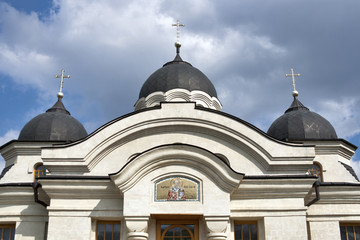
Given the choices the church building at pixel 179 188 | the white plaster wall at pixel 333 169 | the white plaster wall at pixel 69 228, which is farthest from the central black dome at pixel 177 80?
the white plaster wall at pixel 69 228

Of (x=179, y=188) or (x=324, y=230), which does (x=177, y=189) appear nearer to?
(x=179, y=188)

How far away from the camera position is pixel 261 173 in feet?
45.4

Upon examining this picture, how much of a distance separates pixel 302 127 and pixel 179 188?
744 centimetres

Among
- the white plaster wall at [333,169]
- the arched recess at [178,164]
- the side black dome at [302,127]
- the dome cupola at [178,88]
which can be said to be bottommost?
the arched recess at [178,164]

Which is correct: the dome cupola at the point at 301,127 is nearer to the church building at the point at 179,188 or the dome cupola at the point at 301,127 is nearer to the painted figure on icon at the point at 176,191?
the church building at the point at 179,188

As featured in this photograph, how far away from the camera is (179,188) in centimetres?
1255

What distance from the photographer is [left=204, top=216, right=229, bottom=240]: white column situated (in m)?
12.2

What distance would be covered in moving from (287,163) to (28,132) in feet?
34.3

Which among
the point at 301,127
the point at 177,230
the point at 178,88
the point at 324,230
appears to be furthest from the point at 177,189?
the point at 301,127

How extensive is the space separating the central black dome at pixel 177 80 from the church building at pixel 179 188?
4.53 meters

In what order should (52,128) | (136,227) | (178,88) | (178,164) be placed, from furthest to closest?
(178,88)
(52,128)
(178,164)
(136,227)

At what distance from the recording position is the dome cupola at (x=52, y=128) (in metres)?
17.9

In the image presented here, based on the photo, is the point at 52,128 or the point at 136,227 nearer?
the point at 136,227

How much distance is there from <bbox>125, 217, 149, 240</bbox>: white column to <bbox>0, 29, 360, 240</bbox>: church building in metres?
0.03
